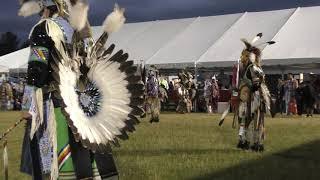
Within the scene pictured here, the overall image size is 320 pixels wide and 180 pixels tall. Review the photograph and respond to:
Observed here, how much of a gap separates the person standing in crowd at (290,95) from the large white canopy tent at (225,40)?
2.38 feet

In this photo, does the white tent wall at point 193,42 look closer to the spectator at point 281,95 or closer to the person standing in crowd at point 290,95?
the spectator at point 281,95

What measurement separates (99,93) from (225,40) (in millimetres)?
21274

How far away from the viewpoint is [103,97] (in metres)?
4.50

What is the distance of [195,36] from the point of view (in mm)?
27359

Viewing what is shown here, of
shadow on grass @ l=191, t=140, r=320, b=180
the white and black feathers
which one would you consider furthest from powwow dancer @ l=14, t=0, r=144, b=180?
shadow on grass @ l=191, t=140, r=320, b=180

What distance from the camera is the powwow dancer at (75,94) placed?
4309 mm

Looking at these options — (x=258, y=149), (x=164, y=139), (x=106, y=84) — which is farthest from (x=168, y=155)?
(x=106, y=84)

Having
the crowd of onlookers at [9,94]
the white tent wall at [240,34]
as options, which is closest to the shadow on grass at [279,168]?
the white tent wall at [240,34]

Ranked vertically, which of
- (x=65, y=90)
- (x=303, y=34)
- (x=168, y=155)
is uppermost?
(x=303, y=34)

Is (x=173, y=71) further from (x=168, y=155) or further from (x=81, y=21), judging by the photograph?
(x=81, y=21)

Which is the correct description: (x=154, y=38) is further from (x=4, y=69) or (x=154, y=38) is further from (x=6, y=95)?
(x=4, y=69)

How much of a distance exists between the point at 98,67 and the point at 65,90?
316mm

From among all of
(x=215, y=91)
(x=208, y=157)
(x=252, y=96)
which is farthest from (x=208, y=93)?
(x=208, y=157)

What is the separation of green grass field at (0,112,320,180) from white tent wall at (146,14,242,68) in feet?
38.7
